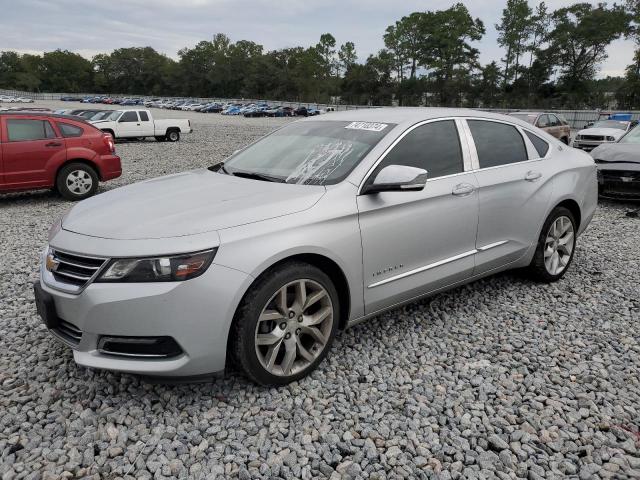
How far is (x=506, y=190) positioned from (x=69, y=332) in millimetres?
3292

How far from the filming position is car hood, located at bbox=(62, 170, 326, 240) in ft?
9.06

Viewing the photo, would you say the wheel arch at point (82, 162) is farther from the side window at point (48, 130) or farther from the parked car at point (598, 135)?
the parked car at point (598, 135)

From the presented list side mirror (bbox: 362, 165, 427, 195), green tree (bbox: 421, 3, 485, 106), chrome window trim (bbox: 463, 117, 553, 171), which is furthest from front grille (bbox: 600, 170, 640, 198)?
green tree (bbox: 421, 3, 485, 106)

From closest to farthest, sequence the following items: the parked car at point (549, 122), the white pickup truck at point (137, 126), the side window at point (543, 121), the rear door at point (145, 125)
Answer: the parked car at point (549, 122), the side window at point (543, 121), the white pickup truck at point (137, 126), the rear door at point (145, 125)

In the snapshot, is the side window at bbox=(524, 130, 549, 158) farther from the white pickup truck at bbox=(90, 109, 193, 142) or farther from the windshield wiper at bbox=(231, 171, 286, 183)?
the white pickup truck at bbox=(90, 109, 193, 142)

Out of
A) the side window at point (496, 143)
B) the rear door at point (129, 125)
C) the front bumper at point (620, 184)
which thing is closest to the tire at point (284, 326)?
the side window at point (496, 143)

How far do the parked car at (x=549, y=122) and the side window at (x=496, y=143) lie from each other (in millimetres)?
12351

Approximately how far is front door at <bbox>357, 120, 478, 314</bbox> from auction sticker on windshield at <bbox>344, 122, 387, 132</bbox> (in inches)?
7.8

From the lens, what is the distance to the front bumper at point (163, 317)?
2564 millimetres

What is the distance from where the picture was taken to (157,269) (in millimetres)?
2598

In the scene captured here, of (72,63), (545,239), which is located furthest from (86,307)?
(72,63)

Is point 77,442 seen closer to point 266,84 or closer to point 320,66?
point 320,66

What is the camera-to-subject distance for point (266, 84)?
10044 centimetres

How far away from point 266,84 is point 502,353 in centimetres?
10253
